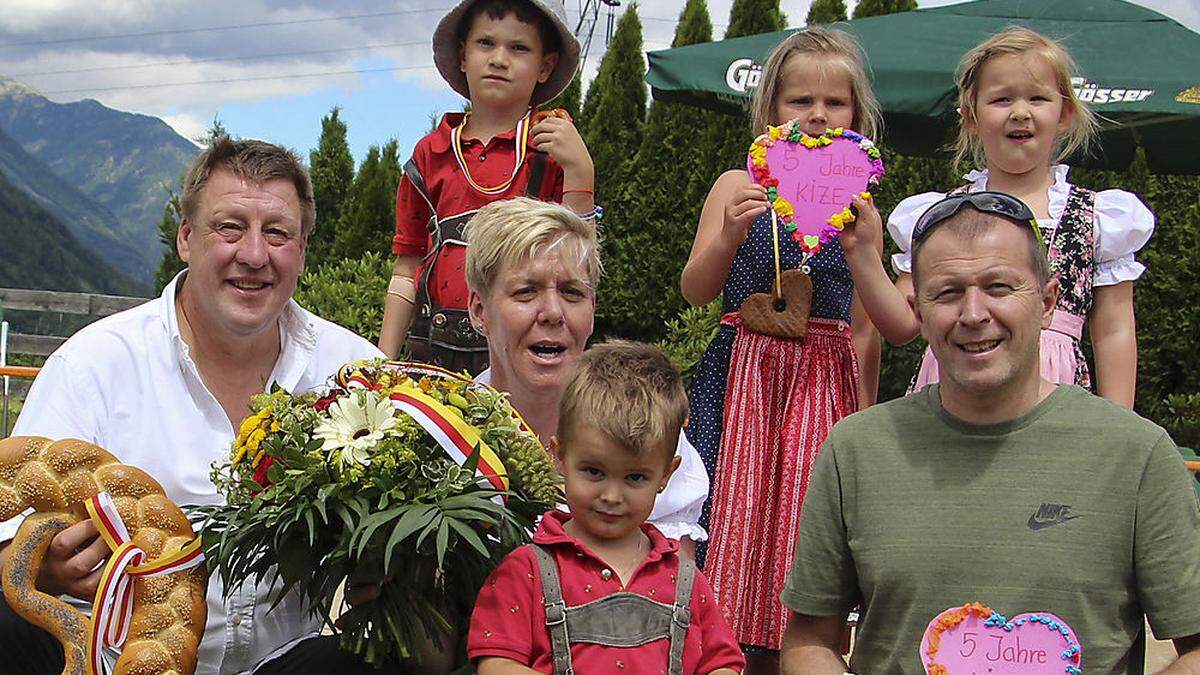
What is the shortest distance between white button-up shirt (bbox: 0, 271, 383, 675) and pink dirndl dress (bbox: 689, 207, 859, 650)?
115 cm

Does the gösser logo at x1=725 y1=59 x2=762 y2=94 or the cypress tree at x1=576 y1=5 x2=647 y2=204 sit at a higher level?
the cypress tree at x1=576 y1=5 x2=647 y2=204

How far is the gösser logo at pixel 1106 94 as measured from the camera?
493 cm

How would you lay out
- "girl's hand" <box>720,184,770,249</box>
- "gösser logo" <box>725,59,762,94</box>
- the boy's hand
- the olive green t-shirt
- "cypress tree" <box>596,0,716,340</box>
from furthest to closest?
1. "cypress tree" <box>596,0,716,340</box>
2. "gösser logo" <box>725,59,762,94</box>
3. the boy's hand
4. "girl's hand" <box>720,184,770,249</box>
5. the olive green t-shirt

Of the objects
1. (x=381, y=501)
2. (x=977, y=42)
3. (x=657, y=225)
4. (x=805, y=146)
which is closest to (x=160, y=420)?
(x=381, y=501)

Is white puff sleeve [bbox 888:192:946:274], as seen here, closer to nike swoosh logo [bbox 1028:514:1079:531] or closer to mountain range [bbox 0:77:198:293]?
nike swoosh logo [bbox 1028:514:1079:531]

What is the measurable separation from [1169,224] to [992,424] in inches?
253

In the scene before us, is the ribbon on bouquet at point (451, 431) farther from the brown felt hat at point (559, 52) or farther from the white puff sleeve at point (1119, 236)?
the white puff sleeve at point (1119, 236)

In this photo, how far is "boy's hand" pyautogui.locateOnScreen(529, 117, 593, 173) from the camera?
10.9ft

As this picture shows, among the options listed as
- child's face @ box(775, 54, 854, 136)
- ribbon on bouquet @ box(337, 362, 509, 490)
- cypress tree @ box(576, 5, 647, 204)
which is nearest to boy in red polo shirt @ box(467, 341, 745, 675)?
ribbon on bouquet @ box(337, 362, 509, 490)

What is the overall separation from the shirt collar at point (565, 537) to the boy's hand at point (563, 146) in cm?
132

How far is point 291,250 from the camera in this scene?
2740 millimetres

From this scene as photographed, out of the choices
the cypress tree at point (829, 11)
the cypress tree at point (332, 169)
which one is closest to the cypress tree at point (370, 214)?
the cypress tree at point (332, 169)

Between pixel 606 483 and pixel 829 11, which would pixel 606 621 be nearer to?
pixel 606 483

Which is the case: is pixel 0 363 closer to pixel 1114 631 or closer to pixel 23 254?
pixel 1114 631
